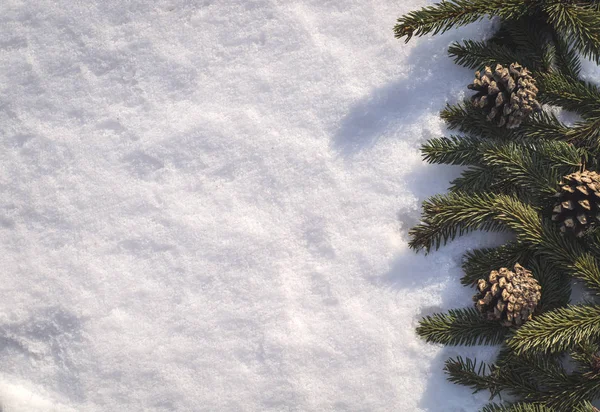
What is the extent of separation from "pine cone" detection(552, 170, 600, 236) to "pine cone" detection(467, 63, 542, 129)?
0.27 metres

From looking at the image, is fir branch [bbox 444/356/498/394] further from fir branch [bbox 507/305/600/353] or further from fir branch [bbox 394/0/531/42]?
fir branch [bbox 394/0/531/42]

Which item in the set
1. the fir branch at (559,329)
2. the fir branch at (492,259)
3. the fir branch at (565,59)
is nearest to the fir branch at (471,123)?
the fir branch at (565,59)

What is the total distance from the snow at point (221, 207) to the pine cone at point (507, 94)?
0.20 metres

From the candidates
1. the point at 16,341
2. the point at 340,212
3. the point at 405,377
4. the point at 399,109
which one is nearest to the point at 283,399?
the point at 405,377

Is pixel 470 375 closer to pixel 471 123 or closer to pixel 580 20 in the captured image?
pixel 471 123

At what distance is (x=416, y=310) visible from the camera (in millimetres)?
2244

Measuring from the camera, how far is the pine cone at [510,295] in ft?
6.44

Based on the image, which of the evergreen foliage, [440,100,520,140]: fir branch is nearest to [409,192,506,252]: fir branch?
the evergreen foliage

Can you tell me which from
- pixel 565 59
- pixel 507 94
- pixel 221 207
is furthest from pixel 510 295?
pixel 221 207

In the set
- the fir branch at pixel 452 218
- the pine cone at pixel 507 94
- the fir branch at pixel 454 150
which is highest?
the pine cone at pixel 507 94

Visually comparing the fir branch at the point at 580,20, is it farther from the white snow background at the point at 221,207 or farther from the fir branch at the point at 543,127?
the white snow background at the point at 221,207

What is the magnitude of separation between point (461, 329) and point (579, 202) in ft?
1.94

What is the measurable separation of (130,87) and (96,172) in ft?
1.14

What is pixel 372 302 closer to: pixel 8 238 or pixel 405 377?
pixel 405 377
